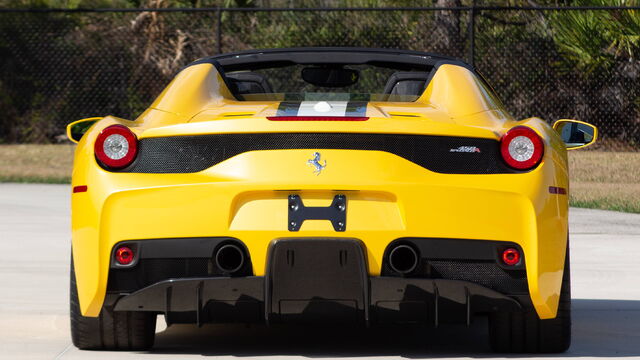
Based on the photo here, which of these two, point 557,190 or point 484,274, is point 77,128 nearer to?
point 484,274

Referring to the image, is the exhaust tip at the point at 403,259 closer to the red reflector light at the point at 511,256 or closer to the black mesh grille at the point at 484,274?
the black mesh grille at the point at 484,274

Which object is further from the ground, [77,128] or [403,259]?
[77,128]

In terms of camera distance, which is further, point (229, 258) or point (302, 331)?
point (302, 331)

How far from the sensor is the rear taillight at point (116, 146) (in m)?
5.06

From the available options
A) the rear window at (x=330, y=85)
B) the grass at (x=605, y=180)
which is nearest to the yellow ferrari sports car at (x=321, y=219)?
the rear window at (x=330, y=85)

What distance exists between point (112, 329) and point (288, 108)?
1175 mm

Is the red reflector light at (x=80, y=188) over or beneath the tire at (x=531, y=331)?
over

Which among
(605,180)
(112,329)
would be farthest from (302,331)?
(605,180)

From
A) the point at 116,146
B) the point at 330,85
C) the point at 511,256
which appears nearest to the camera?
the point at 511,256

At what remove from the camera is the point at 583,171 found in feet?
63.0

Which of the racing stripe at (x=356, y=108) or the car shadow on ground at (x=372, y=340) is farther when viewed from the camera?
the car shadow on ground at (x=372, y=340)

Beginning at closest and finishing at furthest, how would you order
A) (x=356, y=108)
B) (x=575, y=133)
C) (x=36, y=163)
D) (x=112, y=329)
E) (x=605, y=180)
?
(x=356, y=108) < (x=112, y=329) < (x=575, y=133) < (x=605, y=180) < (x=36, y=163)

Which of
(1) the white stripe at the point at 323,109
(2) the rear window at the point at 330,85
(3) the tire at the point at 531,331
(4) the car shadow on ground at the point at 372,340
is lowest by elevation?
(4) the car shadow on ground at the point at 372,340

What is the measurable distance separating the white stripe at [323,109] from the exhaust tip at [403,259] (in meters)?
0.61
